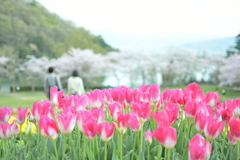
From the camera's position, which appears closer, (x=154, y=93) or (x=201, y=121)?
(x=201, y=121)

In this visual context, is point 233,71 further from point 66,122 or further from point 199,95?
point 66,122

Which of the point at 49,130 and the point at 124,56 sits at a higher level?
the point at 124,56

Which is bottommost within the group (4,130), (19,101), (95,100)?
(19,101)

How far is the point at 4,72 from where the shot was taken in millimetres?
28500

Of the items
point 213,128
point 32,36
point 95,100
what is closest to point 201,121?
point 213,128

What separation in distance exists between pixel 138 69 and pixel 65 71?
23.4 ft

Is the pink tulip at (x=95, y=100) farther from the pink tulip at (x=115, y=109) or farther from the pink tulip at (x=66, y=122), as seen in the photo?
Result: the pink tulip at (x=66, y=122)

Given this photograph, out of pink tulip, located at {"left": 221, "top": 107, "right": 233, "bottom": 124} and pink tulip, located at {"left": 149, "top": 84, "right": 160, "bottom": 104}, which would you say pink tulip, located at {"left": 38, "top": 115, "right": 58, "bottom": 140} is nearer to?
pink tulip, located at {"left": 149, "top": 84, "right": 160, "bottom": 104}

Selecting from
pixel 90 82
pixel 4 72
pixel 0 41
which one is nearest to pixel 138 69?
pixel 90 82

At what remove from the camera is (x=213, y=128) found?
1.19 meters

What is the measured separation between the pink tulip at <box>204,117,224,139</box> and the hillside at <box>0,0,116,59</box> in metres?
30.4

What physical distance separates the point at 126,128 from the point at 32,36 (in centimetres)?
3883

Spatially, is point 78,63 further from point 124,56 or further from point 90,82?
point 124,56

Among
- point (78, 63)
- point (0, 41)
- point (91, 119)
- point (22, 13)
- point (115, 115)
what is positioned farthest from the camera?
point (22, 13)
